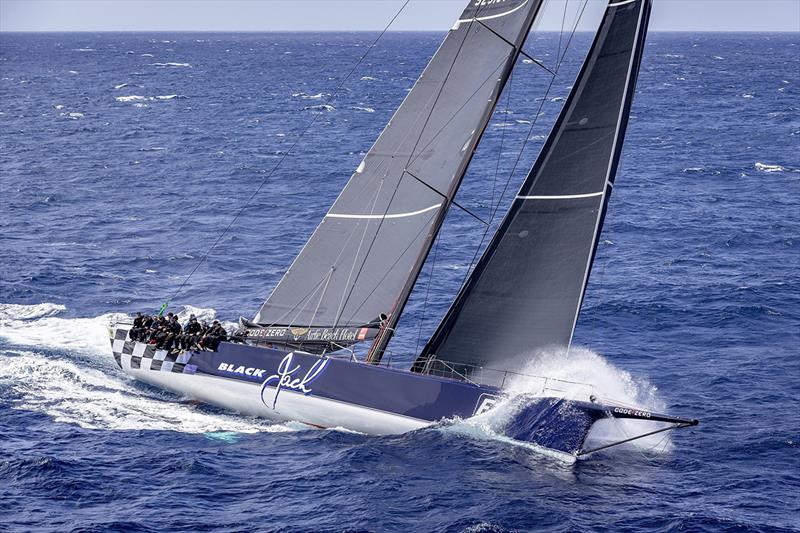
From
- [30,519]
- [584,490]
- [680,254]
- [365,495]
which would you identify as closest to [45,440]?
[30,519]

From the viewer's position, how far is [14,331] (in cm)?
3356

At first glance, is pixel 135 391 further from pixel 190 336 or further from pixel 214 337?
pixel 214 337

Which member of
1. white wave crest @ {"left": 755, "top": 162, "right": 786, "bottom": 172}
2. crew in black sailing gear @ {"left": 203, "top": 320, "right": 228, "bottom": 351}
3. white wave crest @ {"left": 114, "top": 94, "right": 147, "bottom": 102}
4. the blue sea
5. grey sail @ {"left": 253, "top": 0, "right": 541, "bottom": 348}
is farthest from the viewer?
white wave crest @ {"left": 114, "top": 94, "right": 147, "bottom": 102}

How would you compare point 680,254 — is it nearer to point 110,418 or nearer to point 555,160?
point 555,160

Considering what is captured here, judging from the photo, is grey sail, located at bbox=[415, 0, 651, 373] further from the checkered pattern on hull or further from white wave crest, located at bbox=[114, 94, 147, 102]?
white wave crest, located at bbox=[114, 94, 147, 102]

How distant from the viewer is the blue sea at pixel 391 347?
2230 centimetres

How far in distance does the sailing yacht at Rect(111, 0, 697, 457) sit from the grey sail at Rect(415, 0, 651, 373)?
3 centimetres

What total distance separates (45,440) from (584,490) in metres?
12.6

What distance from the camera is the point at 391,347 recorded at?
33.8 metres

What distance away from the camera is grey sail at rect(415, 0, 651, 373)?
81.0 feet

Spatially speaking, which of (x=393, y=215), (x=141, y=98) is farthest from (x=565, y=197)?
(x=141, y=98)

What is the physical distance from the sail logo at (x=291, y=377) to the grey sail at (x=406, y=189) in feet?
5.16

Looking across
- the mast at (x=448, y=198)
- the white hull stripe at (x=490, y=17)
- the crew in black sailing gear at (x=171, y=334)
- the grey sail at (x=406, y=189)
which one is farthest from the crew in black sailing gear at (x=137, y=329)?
the white hull stripe at (x=490, y=17)

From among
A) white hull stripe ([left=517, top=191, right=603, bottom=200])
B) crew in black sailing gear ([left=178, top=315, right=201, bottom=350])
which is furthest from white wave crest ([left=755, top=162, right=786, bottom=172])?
crew in black sailing gear ([left=178, top=315, right=201, bottom=350])
